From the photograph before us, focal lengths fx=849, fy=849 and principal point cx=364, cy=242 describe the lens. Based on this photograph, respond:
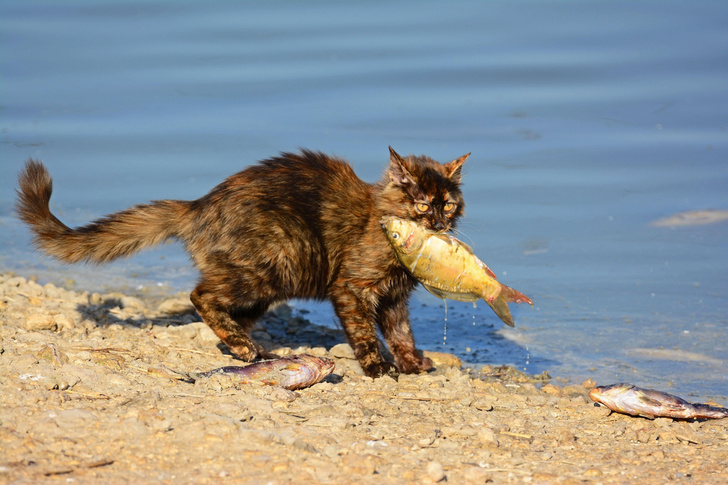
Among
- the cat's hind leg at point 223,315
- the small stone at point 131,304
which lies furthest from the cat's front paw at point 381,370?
the small stone at point 131,304

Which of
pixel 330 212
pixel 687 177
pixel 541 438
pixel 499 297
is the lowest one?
pixel 541 438

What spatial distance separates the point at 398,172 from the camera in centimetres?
534

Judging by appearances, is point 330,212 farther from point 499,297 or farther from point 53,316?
point 53,316

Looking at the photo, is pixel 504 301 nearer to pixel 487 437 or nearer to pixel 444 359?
pixel 487 437

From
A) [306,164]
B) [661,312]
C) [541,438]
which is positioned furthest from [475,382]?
[661,312]

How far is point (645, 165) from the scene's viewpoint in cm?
972

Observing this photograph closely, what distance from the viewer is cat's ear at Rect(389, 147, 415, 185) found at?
17.2 ft

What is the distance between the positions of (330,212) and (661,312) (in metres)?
2.90

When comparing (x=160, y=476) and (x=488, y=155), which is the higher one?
(x=488, y=155)

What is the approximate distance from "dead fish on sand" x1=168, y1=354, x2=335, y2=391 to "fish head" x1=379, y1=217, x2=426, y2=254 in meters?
0.94

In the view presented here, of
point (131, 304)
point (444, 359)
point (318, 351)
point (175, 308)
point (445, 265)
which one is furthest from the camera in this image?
point (131, 304)

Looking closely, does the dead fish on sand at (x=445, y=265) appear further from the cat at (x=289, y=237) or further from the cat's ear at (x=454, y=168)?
the cat's ear at (x=454, y=168)

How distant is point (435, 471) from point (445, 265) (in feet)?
6.11

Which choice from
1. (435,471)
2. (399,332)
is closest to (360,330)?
(399,332)
